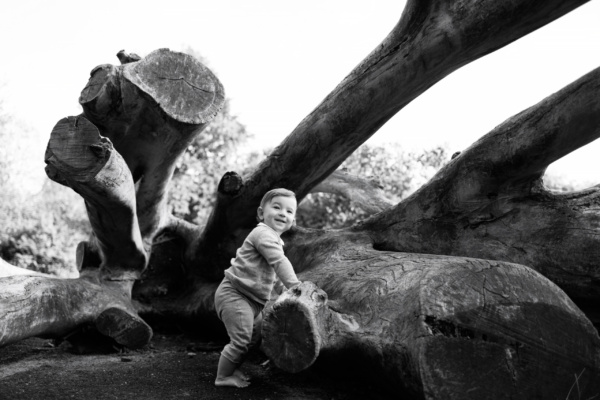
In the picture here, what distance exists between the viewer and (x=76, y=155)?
3.83m

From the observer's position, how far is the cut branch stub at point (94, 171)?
3818 millimetres

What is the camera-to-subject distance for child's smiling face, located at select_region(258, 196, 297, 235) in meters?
3.35

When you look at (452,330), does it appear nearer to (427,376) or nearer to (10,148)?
(427,376)

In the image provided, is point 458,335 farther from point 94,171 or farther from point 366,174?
point 366,174

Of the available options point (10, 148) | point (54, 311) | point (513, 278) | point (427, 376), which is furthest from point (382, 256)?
point (10, 148)

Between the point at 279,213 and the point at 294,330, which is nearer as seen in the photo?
the point at 294,330

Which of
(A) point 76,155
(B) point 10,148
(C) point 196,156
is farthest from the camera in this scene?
(B) point 10,148

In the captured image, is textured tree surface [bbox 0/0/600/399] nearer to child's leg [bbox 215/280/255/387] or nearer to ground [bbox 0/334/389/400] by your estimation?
ground [bbox 0/334/389/400]

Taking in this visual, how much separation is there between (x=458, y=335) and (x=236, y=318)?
4.75 ft

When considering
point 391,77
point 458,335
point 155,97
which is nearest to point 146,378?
point 155,97

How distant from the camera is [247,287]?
11.0 ft

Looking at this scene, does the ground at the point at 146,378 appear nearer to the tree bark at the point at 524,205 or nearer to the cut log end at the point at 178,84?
the tree bark at the point at 524,205

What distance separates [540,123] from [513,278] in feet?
4.58

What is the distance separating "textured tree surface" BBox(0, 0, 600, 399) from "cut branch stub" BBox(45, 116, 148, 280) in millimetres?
13
